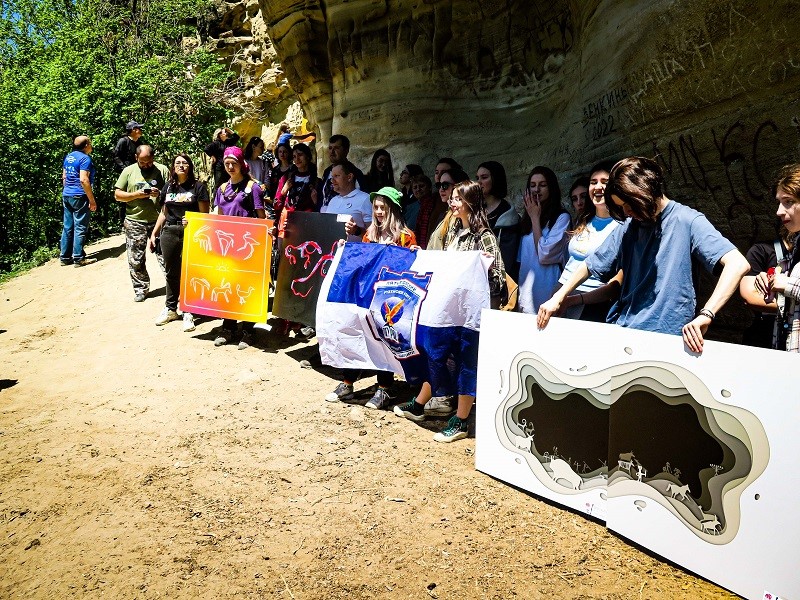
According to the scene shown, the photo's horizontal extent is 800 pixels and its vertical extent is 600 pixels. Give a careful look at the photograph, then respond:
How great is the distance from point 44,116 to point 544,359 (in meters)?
12.9

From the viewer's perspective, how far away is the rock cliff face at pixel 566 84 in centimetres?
365

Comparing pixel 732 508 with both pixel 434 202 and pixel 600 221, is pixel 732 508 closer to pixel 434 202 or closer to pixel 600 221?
pixel 600 221

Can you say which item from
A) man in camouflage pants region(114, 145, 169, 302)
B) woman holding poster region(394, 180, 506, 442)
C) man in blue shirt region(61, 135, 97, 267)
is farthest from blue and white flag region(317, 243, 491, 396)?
man in blue shirt region(61, 135, 97, 267)

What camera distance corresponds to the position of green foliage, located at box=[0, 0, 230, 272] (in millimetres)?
12500

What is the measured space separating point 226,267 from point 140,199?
2.65 meters

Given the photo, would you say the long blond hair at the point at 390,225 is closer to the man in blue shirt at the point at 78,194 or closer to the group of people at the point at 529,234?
the group of people at the point at 529,234

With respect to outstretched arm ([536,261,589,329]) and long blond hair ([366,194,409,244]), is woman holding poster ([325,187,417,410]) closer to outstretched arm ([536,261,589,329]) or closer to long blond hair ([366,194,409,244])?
long blond hair ([366,194,409,244])

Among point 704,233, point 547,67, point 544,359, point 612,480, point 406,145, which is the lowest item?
point 612,480

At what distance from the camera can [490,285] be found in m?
4.12

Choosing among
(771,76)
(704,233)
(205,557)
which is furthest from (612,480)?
(771,76)

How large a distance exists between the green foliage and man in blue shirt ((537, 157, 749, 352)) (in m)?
12.6

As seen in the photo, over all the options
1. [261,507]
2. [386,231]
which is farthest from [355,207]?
[261,507]

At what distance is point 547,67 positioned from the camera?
21.7ft

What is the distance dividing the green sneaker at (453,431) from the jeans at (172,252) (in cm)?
442
